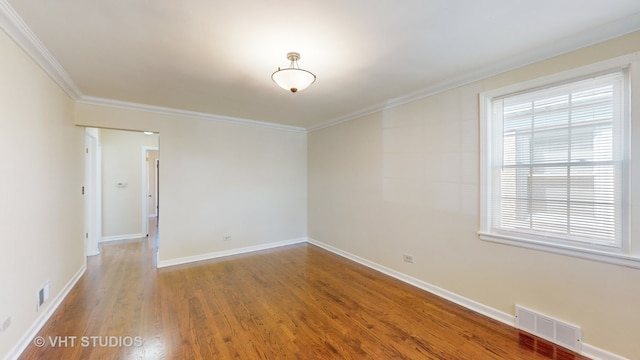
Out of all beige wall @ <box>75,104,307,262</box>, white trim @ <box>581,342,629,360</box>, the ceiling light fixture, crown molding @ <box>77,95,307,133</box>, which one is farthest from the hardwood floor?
crown molding @ <box>77,95,307,133</box>

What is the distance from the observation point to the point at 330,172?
5.07 m

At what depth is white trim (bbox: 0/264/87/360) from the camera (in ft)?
6.66

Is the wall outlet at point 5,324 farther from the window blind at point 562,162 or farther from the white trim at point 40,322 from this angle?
the window blind at point 562,162

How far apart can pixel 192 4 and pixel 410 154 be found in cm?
285

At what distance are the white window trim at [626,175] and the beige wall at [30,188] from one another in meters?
4.05

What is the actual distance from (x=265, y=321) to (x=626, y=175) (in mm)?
3212

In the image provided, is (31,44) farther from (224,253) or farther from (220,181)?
(224,253)

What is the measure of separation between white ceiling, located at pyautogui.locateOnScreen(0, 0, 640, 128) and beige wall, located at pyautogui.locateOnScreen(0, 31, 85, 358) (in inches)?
13.3

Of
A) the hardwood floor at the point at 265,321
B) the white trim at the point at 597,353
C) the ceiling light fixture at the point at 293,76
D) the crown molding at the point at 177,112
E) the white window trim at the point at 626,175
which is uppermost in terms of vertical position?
the crown molding at the point at 177,112

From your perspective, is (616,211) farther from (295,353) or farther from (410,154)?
(295,353)

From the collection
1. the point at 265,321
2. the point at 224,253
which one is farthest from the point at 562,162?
the point at 224,253

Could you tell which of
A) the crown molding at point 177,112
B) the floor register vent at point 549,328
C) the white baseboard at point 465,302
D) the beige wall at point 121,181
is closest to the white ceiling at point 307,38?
the crown molding at point 177,112

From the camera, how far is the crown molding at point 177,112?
363 cm

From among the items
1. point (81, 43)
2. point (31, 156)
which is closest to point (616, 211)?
point (81, 43)
